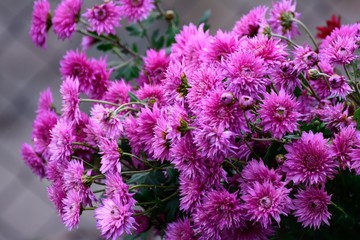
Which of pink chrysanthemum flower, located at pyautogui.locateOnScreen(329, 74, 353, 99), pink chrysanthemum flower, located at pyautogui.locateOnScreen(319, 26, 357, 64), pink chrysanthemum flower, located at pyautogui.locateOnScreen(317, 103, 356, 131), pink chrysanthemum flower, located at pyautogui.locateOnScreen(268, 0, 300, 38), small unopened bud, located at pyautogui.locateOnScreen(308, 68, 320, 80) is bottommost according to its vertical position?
pink chrysanthemum flower, located at pyautogui.locateOnScreen(317, 103, 356, 131)

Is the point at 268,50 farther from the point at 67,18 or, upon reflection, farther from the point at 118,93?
the point at 67,18

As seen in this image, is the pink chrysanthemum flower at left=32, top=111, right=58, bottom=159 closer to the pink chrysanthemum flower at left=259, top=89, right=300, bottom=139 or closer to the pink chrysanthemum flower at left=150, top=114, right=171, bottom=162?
the pink chrysanthemum flower at left=150, top=114, right=171, bottom=162

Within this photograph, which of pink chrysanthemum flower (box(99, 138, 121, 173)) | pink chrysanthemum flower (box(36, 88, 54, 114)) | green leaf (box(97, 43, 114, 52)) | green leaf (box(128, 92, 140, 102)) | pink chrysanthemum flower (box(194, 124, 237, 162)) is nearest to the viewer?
pink chrysanthemum flower (box(194, 124, 237, 162))

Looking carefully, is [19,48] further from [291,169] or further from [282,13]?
[291,169]

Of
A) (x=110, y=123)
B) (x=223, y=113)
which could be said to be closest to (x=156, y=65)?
(x=110, y=123)

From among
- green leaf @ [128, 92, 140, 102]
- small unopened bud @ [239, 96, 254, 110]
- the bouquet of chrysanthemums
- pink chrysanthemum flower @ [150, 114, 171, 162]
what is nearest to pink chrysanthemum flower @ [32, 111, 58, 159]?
the bouquet of chrysanthemums

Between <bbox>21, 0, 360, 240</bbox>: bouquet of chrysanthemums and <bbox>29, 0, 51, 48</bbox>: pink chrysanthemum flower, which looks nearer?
<bbox>21, 0, 360, 240</bbox>: bouquet of chrysanthemums

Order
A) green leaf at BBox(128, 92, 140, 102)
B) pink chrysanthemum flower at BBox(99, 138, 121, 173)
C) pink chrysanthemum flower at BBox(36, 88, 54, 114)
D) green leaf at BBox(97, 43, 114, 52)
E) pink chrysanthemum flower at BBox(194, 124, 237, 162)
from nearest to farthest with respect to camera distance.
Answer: pink chrysanthemum flower at BBox(194, 124, 237, 162), pink chrysanthemum flower at BBox(99, 138, 121, 173), green leaf at BBox(128, 92, 140, 102), pink chrysanthemum flower at BBox(36, 88, 54, 114), green leaf at BBox(97, 43, 114, 52)

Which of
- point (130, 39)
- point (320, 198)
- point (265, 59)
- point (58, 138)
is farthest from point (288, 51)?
point (130, 39)
